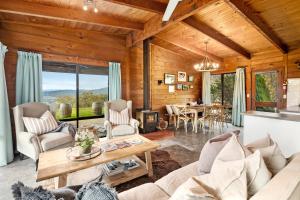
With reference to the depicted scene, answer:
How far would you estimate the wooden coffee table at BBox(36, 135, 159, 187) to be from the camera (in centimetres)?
174

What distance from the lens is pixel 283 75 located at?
5031 mm

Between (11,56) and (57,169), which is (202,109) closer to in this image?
(57,169)

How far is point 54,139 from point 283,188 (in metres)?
3.00

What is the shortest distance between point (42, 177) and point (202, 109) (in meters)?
4.52

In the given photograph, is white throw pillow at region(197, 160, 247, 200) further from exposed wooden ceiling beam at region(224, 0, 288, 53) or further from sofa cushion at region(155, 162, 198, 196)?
exposed wooden ceiling beam at region(224, 0, 288, 53)

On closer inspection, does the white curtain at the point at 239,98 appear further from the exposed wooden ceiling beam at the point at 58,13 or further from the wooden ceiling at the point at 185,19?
the exposed wooden ceiling beam at the point at 58,13

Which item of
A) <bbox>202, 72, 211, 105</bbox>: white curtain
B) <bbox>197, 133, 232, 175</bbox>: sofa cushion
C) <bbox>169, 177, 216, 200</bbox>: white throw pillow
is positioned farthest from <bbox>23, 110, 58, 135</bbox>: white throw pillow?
<bbox>202, 72, 211, 105</bbox>: white curtain

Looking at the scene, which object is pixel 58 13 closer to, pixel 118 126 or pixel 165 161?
pixel 118 126

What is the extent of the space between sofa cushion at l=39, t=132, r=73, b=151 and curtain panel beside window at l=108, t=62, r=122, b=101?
1.92 metres

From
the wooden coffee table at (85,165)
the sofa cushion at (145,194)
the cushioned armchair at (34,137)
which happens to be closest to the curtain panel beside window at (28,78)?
the cushioned armchair at (34,137)

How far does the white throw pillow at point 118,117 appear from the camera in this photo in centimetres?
395

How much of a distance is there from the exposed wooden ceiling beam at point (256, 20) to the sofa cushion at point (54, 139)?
3644 mm

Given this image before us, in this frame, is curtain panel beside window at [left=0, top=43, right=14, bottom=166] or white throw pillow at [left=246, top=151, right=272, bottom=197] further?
curtain panel beside window at [left=0, top=43, right=14, bottom=166]

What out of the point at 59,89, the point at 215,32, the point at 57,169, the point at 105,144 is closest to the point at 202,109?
the point at 215,32
